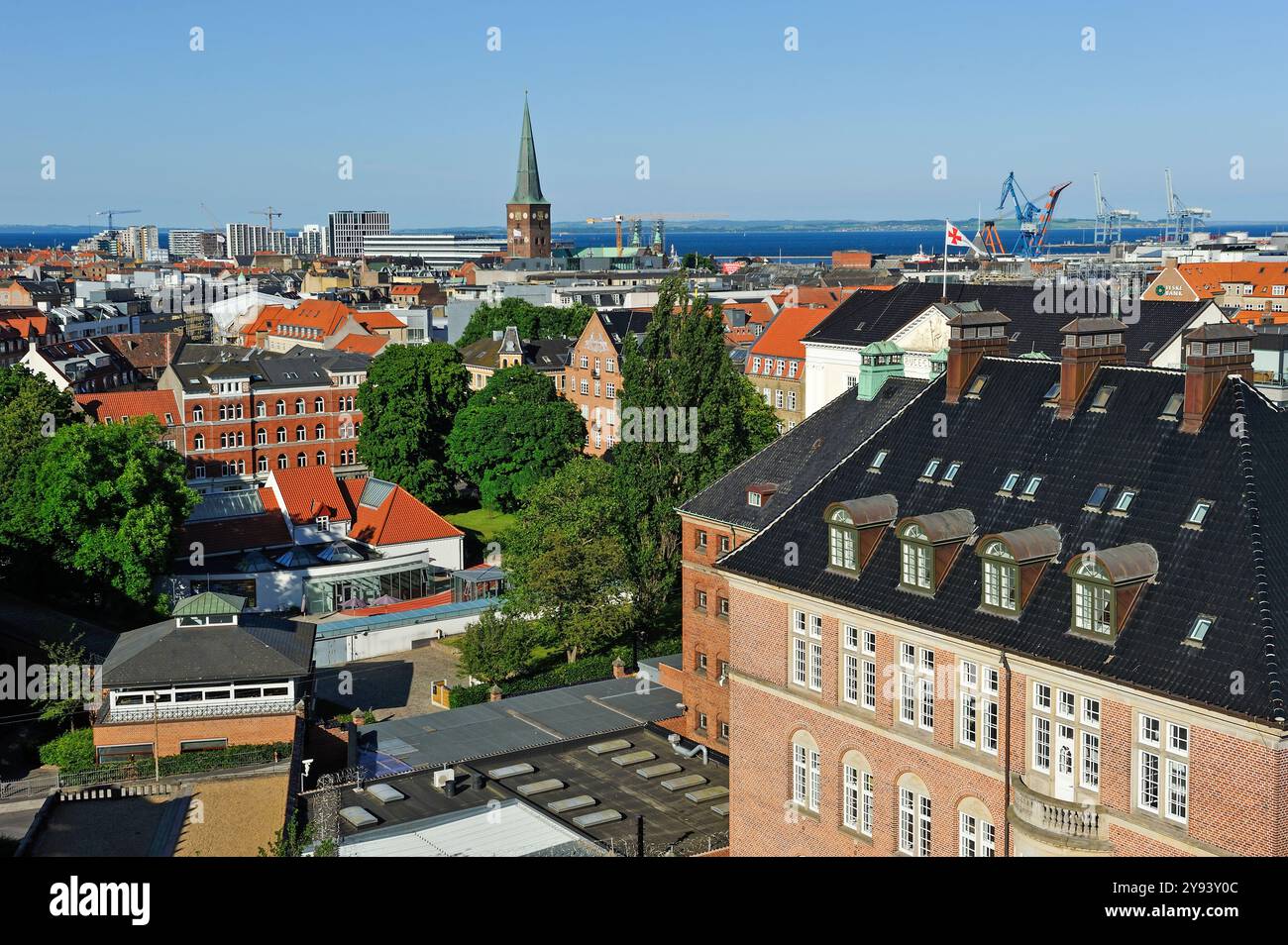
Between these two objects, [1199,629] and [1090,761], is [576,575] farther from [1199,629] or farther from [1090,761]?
[1199,629]

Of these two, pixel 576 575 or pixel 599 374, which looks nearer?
pixel 576 575

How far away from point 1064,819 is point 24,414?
5964 cm

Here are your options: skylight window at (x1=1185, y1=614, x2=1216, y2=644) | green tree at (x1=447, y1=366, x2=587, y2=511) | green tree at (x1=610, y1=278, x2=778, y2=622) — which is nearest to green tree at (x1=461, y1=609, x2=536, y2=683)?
green tree at (x1=610, y1=278, x2=778, y2=622)

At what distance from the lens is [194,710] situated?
4238 centimetres

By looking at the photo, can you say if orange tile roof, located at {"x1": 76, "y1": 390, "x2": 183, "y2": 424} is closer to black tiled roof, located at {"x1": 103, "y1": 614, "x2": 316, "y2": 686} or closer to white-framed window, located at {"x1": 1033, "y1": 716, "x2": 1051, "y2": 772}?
black tiled roof, located at {"x1": 103, "y1": 614, "x2": 316, "y2": 686}

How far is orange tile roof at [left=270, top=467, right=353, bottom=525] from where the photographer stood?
2921 inches

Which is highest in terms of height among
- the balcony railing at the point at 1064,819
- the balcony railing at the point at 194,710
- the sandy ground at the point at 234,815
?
the balcony railing at the point at 1064,819

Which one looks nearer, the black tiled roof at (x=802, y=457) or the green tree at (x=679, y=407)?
the black tiled roof at (x=802, y=457)

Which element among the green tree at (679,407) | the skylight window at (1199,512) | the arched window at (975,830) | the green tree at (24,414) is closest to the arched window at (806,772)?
the arched window at (975,830)

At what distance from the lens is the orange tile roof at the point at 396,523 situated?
74.2 meters

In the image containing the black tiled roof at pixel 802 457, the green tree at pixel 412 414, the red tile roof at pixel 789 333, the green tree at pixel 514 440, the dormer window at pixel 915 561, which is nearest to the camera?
the dormer window at pixel 915 561

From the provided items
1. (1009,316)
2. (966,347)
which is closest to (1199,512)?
(966,347)

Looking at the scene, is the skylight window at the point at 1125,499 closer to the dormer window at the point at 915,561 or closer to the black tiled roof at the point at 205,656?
the dormer window at the point at 915,561

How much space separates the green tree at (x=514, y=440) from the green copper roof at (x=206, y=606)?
40441 mm
